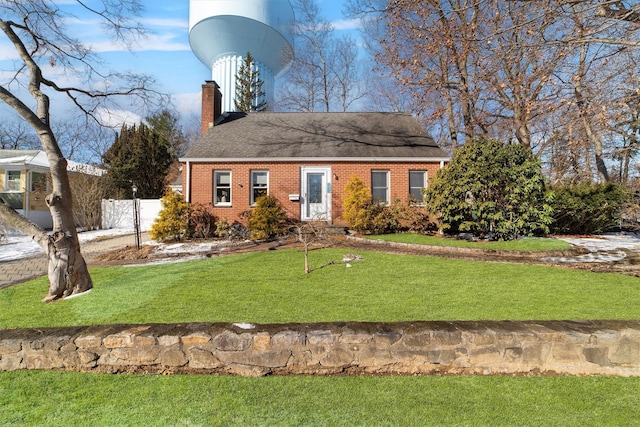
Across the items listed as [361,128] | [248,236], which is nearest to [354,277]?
[248,236]

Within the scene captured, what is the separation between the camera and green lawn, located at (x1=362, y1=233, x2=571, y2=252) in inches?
397

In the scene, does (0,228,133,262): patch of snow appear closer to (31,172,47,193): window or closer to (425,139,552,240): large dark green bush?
(31,172,47,193): window

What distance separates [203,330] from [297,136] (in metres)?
13.4

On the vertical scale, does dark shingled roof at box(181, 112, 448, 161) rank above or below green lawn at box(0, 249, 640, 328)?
above

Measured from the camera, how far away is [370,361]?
3451 millimetres

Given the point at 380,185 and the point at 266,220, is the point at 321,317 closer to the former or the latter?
the point at 266,220

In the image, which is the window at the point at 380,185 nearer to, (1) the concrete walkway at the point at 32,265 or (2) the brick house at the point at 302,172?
(2) the brick house at the point at 302,172

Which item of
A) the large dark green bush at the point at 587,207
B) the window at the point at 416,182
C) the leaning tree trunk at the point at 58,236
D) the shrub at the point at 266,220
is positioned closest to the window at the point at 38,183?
the shrub at the point at 266,220

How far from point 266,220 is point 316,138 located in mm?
5309

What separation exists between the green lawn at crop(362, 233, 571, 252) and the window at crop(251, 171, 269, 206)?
17.1 ft

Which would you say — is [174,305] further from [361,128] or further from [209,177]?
[361,128]

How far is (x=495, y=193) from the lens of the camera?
11414 mm

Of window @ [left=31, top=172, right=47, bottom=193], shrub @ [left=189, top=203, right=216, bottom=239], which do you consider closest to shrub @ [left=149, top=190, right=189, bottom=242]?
shrub @ [left=189, top=203, right=216, bottom=239]

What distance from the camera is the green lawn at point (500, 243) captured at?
1009cm
